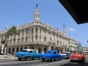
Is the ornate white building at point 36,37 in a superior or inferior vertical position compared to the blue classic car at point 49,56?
superior

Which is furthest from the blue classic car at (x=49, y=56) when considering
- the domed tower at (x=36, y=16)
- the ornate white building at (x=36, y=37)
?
the domed tower at (x=36, y=16)


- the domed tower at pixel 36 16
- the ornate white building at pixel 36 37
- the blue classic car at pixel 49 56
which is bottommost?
the blue classic car at pixel 49 56

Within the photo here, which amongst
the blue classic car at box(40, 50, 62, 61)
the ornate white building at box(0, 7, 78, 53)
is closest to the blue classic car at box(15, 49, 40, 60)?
the blue classic car at box(40, 50, 62, 61)

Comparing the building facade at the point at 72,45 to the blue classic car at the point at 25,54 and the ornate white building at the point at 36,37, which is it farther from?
the blue classic car at the point at 25,54

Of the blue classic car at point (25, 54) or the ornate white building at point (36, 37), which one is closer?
the blue classic car at point (25, 54)

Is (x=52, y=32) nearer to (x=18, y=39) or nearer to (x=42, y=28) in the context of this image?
(x=42, y=28)

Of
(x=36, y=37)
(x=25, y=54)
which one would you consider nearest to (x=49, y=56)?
(x=25, y=54)

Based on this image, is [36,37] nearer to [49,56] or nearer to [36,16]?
[36,16]

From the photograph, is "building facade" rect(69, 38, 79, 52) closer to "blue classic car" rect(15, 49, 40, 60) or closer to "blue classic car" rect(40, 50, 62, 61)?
"blue classic car" rect(15, 49, 40, 60)

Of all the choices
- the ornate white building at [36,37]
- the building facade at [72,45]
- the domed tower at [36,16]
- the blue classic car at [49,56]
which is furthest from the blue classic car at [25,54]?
the building facade at [72,45]

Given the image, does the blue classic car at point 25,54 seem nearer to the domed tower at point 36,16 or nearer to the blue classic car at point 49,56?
the blue classic car at point 49,56

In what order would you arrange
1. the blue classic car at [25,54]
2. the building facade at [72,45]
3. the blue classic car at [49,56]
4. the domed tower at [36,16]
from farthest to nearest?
the building facade at [72,45] → the domed tower at [36,16] → the blue classic car at [25,54] → the blue classic car at [49,56]

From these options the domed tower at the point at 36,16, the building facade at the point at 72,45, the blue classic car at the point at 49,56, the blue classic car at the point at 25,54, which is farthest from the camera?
the building facade at the point at 72,45

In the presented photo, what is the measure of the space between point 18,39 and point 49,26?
13783 mm
